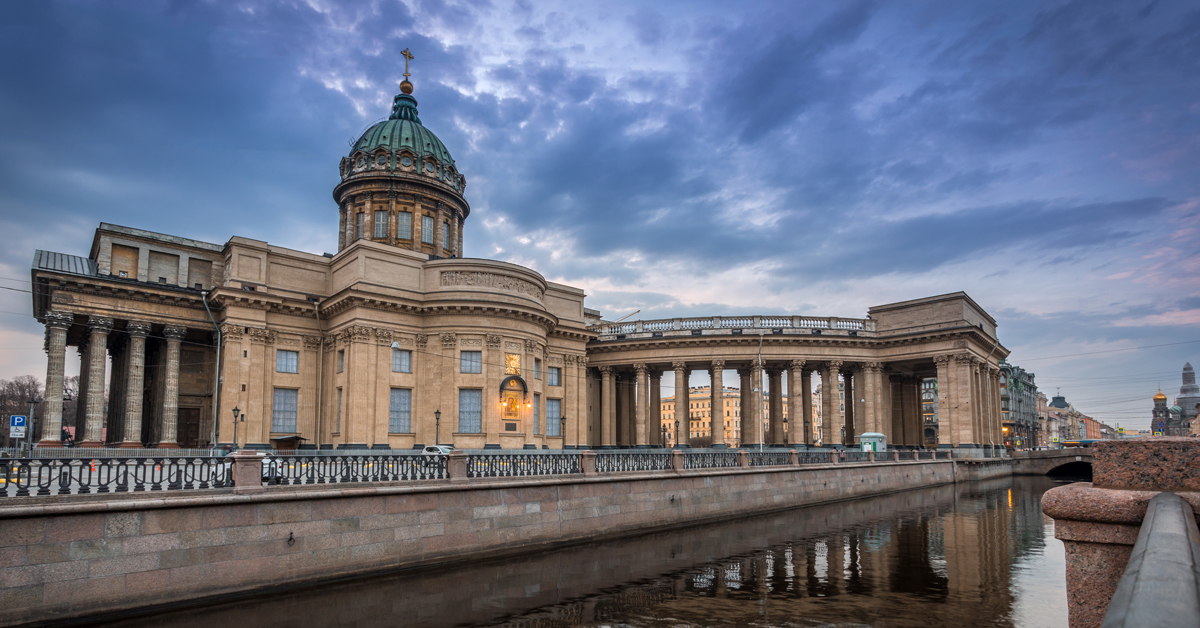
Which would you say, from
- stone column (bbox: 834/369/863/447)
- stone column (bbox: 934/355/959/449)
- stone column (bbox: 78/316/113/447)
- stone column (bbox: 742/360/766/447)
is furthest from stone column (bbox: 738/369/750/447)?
stone column (bbox: 78/316/113/447)

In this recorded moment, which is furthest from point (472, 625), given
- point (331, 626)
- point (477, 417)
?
point (477, 417)

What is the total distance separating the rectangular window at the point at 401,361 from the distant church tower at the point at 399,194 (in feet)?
39.7

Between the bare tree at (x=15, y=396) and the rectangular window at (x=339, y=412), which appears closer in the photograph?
the rectangular window at (x=339, y=412)

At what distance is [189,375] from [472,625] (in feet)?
122

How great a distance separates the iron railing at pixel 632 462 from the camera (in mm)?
26359

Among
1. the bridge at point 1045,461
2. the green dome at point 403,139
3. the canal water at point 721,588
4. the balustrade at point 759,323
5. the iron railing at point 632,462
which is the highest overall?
the green dome at point 403,139

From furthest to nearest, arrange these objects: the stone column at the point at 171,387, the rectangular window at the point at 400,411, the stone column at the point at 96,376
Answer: the rectangular window at the point at 400,411 → the stone column at the point at 171,387 → the stone column at the point at 96,376

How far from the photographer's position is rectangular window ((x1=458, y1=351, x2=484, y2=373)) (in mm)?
42531

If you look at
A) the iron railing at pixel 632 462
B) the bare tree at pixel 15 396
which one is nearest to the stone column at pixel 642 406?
the iron railing at pixel 632 462

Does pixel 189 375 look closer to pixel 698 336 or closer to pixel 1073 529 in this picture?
pixel 698 336

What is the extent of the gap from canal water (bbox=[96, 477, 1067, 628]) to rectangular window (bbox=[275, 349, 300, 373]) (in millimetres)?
26964

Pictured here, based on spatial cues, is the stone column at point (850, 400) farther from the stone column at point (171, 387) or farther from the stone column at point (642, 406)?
the stone column at point (171, 387)

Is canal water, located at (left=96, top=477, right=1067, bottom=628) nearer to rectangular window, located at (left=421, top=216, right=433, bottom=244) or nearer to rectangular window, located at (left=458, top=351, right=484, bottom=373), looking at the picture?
rectangular window, located at (left=458, top=351, right=484, bottom=373)

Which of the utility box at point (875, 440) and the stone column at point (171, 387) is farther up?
the stone column at point (171, 387)
